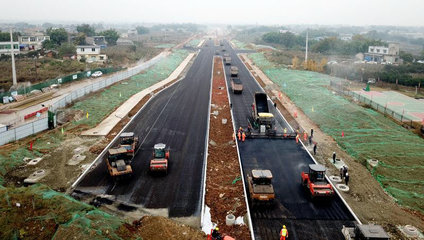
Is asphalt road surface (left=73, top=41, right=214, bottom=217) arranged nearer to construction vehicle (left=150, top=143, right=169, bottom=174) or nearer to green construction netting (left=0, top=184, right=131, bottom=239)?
construction vehicle (left=150, top=143, right=169, bottom=174)

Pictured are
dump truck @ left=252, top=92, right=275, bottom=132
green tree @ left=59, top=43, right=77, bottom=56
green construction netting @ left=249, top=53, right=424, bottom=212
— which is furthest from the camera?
green tree @ left=59, top=43, right=77, bottom=56

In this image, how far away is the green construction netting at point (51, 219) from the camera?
1639cm

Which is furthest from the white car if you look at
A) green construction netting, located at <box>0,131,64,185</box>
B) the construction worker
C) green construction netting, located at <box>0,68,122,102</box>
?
the construction worker

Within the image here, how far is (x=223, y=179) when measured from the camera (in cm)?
2572

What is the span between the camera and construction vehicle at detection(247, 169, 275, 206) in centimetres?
2136

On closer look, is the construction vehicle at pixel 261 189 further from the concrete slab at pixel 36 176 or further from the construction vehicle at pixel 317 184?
the concrete slab at pixel 36 176

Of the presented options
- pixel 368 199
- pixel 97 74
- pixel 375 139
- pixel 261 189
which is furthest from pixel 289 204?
pixel 97 74

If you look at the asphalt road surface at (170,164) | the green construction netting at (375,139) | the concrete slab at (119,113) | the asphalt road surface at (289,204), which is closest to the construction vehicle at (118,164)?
the asphalt road surface at (170,164)

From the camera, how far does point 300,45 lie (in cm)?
15800

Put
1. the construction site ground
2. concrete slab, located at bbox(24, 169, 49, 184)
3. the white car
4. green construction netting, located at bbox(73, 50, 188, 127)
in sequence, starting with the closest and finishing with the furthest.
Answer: the construction site ground
concrete slab, located at bbox(24, 169, 49, 184)
green construction netting, located at bbox(73, 50, 188, 127)
the white car

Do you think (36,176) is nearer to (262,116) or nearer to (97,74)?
(262,116)

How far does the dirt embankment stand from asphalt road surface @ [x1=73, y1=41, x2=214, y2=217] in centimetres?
90

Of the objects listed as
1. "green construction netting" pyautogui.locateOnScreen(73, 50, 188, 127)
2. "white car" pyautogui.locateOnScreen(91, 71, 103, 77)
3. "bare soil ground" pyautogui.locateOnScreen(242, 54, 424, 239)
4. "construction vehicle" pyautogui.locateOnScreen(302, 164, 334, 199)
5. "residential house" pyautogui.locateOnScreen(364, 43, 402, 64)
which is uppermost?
"residential house" pyautogui.locateOnScreen(364, 43, 402, 64)

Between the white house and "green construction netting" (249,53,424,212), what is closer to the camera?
"green construction netting" (249,53,424,212)
